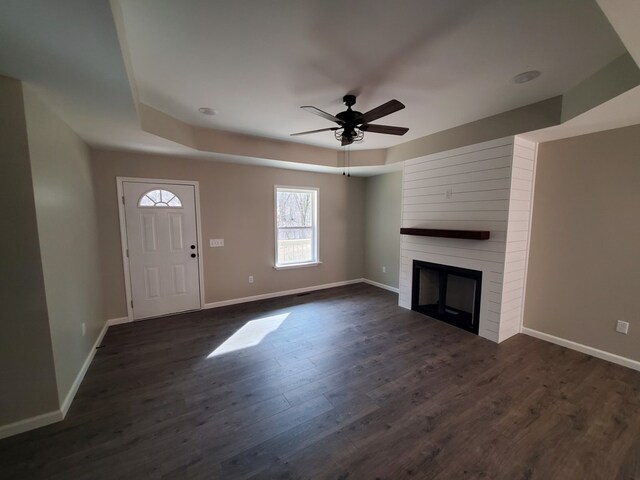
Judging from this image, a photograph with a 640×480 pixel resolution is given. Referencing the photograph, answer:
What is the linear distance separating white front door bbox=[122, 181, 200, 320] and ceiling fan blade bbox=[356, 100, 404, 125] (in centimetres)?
295

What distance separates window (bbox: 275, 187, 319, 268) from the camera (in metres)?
4.98

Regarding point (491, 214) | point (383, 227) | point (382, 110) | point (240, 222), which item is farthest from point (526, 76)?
point (240, 222)

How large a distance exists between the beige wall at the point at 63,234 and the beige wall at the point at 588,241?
4.99m

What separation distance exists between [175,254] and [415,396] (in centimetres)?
376

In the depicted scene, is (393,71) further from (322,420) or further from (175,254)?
(175,254)

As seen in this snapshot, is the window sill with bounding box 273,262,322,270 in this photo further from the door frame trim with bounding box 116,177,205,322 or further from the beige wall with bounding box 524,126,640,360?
the beige wall with bounding box 524,126,640,360

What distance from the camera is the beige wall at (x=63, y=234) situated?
1914 millimetres

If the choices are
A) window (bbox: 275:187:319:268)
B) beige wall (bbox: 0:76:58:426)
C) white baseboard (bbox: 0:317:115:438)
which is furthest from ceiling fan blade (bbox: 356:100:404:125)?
white baseboard (bbox: 0:317:115:438)

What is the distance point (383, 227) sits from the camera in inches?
215

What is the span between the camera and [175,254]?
4.01 m

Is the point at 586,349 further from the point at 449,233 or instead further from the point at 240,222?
the point at 240,222

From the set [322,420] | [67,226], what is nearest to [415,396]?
[322,420]

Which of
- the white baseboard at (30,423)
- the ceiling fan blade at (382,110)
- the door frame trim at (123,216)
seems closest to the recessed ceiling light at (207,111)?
the door frame trim at (123,216)

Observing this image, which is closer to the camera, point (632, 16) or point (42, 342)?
point (632, 16)
